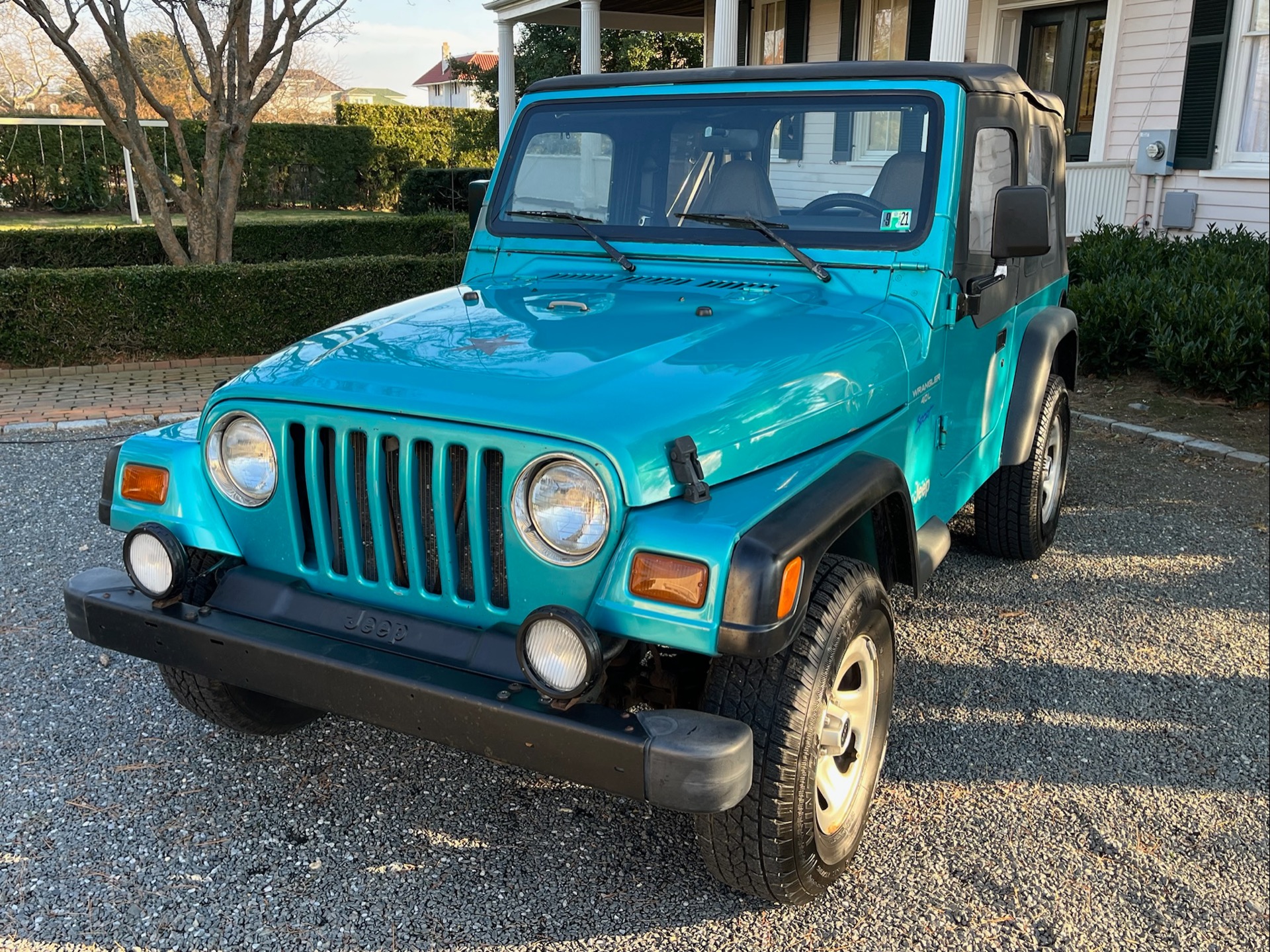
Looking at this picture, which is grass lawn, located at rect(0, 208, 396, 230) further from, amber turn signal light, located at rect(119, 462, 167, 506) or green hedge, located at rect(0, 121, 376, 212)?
amber turn signal light, located at rect(119, 462, 167, 506)

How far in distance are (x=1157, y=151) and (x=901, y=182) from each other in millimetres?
8163

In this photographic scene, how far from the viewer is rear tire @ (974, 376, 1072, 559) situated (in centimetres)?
442

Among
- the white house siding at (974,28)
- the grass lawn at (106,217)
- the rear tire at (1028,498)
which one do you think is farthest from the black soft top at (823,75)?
the grass lawn at (106,217)

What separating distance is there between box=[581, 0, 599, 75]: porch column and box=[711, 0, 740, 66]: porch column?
2.92 m

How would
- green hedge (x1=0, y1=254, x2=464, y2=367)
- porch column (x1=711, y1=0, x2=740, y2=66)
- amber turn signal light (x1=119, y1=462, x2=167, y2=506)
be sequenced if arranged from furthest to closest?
porch column (x1=711, y1=0, x2=740, y2=66) < green hedge (x1=0, y1=254, x2=464, y2=367) < amber turn signal light (x1=119, y1=462, x2=167, y2=506)

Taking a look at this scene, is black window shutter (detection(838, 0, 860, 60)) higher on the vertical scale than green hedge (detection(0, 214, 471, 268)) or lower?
higher

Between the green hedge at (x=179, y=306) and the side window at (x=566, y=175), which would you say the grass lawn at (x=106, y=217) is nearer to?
the green hedge at (x=179, y=306)

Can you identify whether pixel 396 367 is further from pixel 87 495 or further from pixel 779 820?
pixel 87 495

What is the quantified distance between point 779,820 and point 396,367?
4.41ft

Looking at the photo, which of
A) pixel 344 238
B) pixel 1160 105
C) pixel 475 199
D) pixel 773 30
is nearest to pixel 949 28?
pixel 1160 105

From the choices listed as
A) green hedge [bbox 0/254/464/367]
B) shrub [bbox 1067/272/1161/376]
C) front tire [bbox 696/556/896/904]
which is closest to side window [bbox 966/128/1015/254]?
front tire [bbox 696/556/896/904]

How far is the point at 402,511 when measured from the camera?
2355 millimetres

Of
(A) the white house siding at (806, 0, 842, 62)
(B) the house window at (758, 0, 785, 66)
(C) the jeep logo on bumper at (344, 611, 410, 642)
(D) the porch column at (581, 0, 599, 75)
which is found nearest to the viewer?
(C) the jeep logo on bumper at (344, 611, 410, 642)

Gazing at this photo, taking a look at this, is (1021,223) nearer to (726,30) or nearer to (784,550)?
(784,550)
